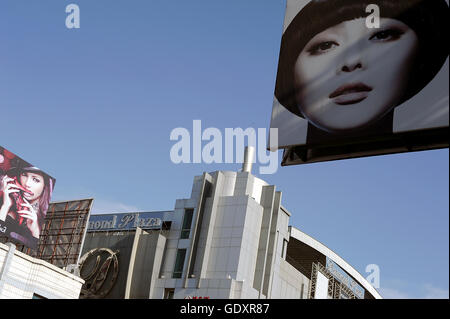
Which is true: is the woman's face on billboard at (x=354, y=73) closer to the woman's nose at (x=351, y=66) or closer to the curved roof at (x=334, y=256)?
the woman's nose at (x=351, y=66)

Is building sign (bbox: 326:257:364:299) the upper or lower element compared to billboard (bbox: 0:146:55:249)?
upper

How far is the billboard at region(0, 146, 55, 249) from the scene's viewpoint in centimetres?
3931

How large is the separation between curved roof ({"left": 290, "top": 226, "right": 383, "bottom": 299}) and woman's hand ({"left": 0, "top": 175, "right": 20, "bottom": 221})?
2653 cm

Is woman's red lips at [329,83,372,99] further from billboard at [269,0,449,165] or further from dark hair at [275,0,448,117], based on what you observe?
dark hair at [275,0,448,117]

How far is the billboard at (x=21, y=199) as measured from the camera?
129ft

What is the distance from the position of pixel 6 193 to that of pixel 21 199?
4.37ft

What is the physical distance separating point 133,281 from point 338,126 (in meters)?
31.8

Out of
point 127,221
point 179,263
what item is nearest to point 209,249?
point 179,263

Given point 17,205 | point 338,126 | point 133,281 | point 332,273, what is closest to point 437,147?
point 338,126

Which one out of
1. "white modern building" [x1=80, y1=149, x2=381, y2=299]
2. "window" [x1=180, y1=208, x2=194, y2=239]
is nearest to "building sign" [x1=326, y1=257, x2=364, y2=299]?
"white modern building" [x1=80, y1=149, x2=381, y2=299]

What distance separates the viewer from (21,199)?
133ft

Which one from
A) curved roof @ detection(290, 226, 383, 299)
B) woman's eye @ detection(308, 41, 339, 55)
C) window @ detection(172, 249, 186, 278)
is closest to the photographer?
woman's eye @ detection(308, 41, 339, 55)

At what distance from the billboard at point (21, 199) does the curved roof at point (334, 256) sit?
24.2 metres

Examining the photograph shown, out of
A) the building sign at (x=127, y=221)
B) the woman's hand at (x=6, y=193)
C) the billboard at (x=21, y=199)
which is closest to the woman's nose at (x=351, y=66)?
the billboard at (x=21, y=199)
